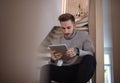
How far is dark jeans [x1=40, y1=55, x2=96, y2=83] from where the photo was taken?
4.15ft

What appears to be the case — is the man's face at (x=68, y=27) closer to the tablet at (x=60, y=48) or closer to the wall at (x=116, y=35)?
the tablet at (x=60, y=48)

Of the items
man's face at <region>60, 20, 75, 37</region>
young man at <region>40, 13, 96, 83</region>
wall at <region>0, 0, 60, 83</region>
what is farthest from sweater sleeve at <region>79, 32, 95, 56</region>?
wall at <region>0, 0, 60, 83</region>

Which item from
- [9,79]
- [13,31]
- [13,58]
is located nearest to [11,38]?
[13,31]

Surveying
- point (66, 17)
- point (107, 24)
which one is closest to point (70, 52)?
point (66, 17)

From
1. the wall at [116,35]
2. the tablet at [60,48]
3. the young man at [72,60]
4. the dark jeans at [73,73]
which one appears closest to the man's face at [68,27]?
the young man at [72,60]

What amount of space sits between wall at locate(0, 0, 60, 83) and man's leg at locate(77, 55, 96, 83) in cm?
33

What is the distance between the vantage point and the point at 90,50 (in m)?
1.31

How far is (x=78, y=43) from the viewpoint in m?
1.31

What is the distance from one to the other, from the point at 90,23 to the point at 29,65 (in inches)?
22.8

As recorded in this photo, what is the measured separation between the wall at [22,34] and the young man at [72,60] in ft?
0.32

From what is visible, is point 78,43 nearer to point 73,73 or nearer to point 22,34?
point 73,73

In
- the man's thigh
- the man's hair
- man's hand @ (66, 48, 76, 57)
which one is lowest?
the man's thigh

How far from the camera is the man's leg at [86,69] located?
126 cm

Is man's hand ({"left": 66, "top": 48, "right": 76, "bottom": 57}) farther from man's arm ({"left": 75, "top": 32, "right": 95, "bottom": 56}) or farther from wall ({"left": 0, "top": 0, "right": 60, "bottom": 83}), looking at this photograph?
wall ({"left": 0, "top": 0, "right": 60, "bottom": 83})
